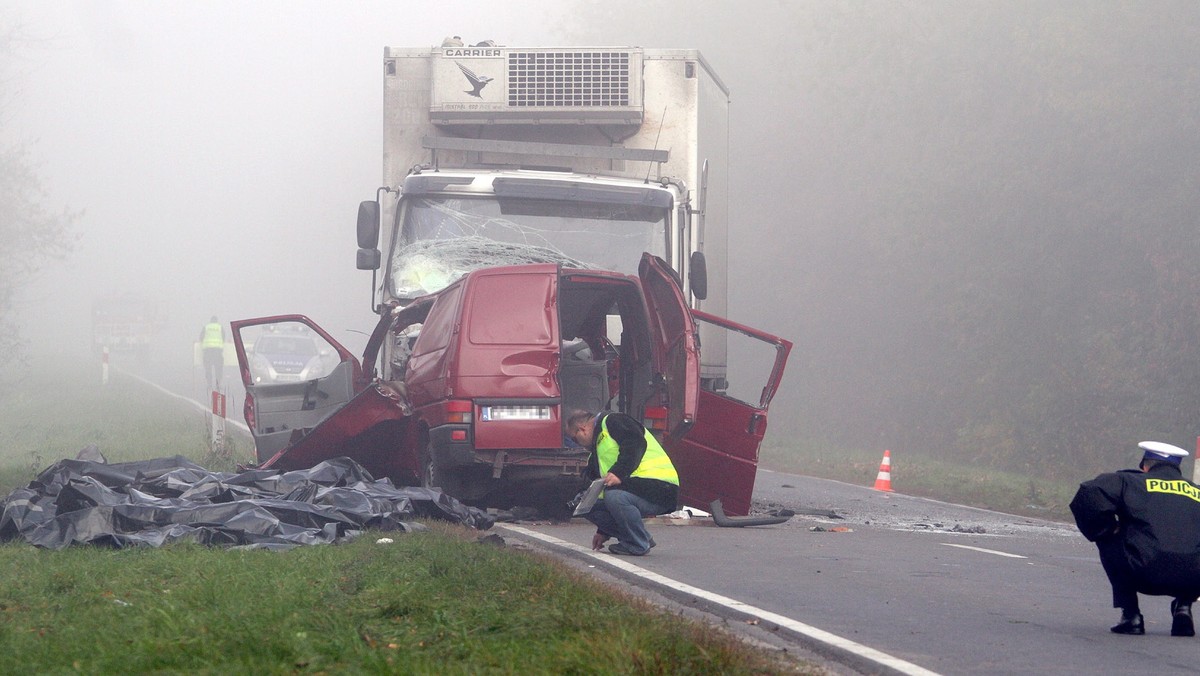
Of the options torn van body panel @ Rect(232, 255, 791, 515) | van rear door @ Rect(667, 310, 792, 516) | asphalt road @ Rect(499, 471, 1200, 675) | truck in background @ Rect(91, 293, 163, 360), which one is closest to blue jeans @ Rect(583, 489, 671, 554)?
asphalt road @ Rect(499, 471, 1200, 675)

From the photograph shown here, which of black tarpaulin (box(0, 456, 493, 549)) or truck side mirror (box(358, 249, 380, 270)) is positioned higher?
truck side mirror (box(358, 249, 380, 270))

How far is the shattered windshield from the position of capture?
13.0 m

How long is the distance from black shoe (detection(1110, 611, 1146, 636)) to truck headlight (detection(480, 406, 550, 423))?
16.7ft

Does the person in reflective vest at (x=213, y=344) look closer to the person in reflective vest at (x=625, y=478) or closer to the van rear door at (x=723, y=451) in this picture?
the van rear door at (x=723, y=451)

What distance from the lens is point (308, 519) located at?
9445 millimetres

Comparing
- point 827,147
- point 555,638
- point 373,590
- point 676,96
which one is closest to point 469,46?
point 676,96

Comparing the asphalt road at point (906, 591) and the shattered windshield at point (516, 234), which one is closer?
the asphalt road at point (906, 591)

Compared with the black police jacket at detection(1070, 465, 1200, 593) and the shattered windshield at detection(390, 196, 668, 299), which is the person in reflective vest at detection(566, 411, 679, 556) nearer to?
the black police jacket at detection(1070, 465, 1200, 593)

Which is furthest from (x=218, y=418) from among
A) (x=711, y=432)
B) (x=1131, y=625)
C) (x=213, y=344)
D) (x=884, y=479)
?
(x=213, y=344)

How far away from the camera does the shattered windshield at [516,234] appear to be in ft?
42.7

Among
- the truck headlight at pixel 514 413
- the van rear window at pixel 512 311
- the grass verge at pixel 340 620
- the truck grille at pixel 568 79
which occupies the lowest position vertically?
the grass verge at pixel 340 620

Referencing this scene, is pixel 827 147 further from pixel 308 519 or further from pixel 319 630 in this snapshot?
pixel 319 630

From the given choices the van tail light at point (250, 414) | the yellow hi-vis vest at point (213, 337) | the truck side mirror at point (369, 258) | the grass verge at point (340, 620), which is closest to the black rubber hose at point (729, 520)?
the grass verge at point (340, 620)

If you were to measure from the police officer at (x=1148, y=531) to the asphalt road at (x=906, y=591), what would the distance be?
21 centimetres
